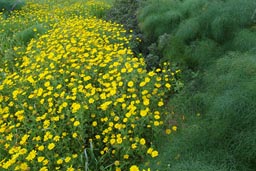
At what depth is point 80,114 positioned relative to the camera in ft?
9.38

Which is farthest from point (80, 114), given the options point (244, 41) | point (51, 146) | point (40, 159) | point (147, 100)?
point (244, 41)

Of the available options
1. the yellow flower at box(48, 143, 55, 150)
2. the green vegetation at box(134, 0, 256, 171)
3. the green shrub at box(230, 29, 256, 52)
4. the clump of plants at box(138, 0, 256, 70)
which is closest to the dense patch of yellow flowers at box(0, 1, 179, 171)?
the yellow flower at box(48, 143, 55, 150)

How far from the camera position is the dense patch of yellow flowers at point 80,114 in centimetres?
273

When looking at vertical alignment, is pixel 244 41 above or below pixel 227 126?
above

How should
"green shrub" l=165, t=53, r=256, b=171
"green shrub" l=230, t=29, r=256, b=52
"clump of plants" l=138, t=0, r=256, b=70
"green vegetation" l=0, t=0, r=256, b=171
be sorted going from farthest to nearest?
"clump of plants" l=138, t=0, r=256, b=70 → "green shrub" l=230, t=29, r=256, b=52 → "green vegetation" l=0, t=0, r=256, b=171 → "green shrub" l=165, t=53, r=256, b=171

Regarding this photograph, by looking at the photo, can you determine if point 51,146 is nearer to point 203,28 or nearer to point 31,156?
point 31,156

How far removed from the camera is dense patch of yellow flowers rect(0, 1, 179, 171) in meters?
2.73

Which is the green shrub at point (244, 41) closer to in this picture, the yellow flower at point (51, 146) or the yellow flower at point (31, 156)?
the yellow flower at point (51, 146)

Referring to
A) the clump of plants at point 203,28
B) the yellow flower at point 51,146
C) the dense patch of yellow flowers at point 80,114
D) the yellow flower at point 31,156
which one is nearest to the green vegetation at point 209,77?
the clump of plants at point 203,28

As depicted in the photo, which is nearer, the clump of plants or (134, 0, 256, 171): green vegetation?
(134, 0, 256, 171): green vegetation

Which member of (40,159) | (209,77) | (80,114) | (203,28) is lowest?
(40,159)

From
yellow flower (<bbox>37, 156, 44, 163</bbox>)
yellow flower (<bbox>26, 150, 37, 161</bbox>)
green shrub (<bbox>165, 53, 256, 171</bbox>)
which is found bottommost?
yellow flower (<bbox>37, 156, 44, 163</bbox>)

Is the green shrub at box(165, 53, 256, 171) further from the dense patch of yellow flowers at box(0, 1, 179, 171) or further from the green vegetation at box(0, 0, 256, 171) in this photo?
the dense patch of yellow flowers at box(0, 1, 179, 171)

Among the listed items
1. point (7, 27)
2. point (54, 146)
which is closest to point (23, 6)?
point (7, 27)
